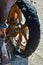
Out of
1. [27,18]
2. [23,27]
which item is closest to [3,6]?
[27,18]

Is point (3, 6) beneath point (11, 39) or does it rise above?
above

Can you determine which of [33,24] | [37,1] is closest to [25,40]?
[33,24]

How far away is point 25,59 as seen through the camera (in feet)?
5.77

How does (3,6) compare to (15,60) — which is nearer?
(3,6)

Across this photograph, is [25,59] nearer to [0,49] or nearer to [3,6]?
[0,49]

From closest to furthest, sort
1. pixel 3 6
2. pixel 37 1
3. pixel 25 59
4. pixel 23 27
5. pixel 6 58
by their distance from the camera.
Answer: pixel 3 6, pixel 6 58, pixel 23 27, pixel 25 59, pixel 37 1

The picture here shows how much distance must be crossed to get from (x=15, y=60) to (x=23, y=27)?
13.1 inches

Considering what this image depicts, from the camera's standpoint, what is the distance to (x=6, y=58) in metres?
1.34

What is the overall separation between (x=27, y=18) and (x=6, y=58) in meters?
0.30

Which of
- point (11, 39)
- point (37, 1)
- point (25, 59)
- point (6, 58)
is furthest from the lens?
point (37, 1)

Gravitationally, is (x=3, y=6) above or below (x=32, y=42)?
above

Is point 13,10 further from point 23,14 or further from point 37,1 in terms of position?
point 37,1

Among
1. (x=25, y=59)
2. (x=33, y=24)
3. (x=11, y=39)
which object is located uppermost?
(x=33, y=24)

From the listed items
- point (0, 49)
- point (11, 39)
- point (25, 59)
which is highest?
point (0, 49)
